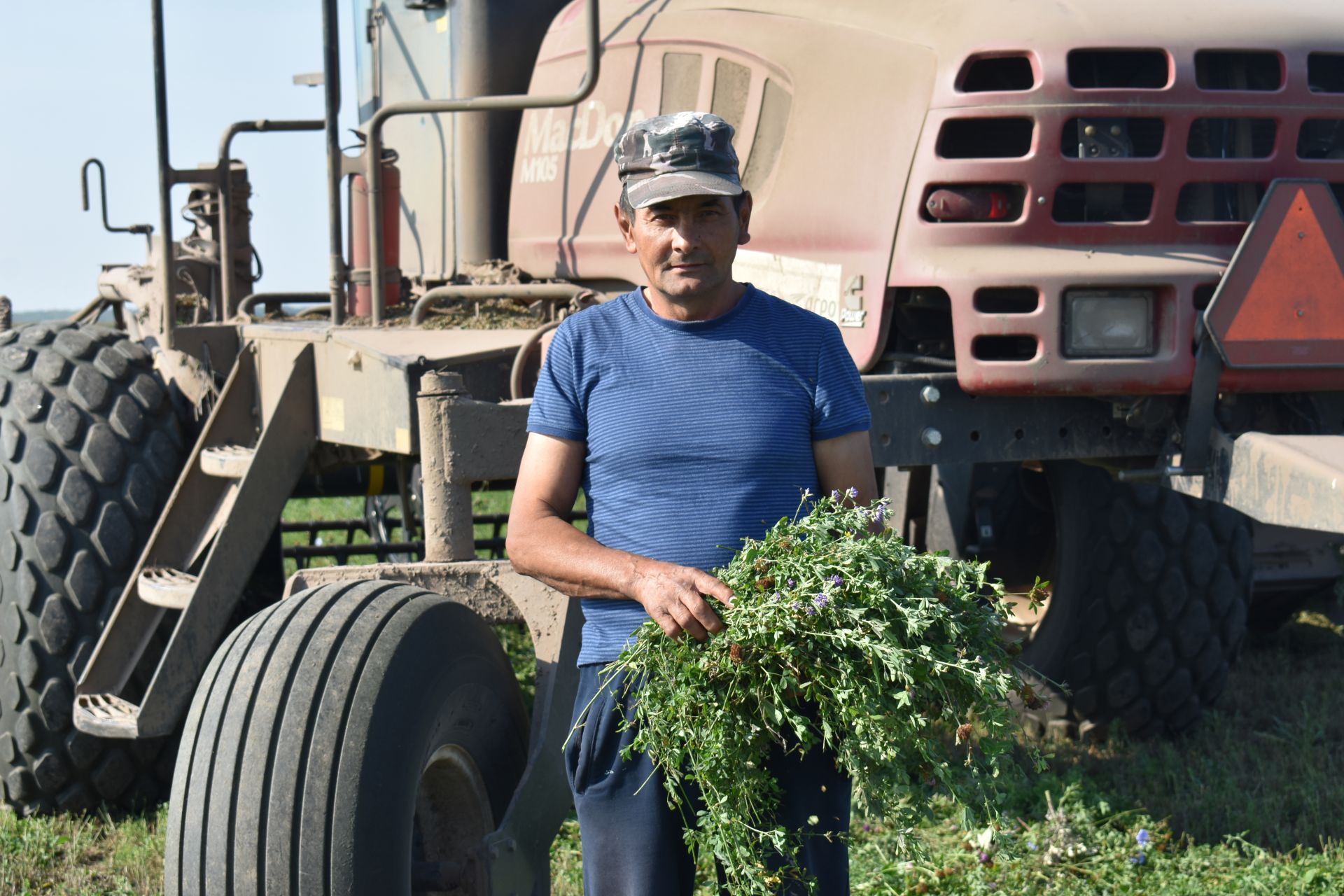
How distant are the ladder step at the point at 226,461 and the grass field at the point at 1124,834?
115 centimetres

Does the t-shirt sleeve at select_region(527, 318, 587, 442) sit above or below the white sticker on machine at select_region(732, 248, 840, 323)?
below

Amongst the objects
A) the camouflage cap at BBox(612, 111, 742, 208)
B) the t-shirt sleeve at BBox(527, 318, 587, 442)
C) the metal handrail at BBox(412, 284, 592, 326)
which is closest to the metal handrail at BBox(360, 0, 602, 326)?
the metal handrail at BBox(412, 284, 592, 326)

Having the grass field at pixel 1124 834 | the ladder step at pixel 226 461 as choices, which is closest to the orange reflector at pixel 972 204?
the grass field at pixel 1124 834

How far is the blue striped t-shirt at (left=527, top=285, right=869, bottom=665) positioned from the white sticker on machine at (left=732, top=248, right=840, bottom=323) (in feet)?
4.48

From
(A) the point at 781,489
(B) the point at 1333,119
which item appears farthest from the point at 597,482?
(B) the point at 1333,119

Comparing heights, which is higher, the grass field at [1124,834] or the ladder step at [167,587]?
the ladder step at [167,587]

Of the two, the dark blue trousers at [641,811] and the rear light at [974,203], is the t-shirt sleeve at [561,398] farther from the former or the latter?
the rear light at [974,203]

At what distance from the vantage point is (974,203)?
3.92 metres

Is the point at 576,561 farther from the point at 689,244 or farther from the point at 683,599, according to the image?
the point at 689,244

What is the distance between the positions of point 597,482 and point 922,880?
1.96 metres

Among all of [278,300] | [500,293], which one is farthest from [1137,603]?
[278,300]

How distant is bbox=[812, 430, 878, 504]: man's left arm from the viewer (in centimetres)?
267

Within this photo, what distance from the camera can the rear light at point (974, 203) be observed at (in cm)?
391

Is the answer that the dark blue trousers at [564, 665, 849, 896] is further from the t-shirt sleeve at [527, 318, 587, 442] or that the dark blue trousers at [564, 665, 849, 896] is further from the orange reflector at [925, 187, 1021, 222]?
the orange reflector at [925, 187, 1021, 222]
